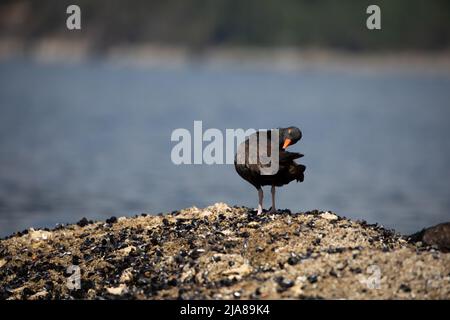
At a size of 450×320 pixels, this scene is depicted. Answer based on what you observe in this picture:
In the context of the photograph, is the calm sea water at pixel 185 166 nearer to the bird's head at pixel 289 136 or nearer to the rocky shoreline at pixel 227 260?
the rocky shoreline at pixel 227 260

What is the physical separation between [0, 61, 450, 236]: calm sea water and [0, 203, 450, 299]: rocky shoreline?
8.92m

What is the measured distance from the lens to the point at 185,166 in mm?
35938

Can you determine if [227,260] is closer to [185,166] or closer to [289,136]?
[289,136]

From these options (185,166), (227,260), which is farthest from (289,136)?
(185,166)

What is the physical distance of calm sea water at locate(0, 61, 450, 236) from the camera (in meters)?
26.4

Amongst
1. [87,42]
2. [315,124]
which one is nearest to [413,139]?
[315,124]

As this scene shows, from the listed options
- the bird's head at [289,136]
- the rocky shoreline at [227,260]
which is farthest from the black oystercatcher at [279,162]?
the rocky shoreline at [227,260]

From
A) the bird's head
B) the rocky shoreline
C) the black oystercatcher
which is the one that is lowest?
the rocky shoreline

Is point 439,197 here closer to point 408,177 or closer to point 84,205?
point 408,177

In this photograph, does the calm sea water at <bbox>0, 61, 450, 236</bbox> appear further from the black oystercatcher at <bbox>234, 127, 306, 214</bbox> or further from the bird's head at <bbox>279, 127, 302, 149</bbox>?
the bird's head at <bbox>279, 127, 302, 149</bbox>

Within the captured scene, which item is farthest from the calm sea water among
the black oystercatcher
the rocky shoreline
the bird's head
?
the bird's head

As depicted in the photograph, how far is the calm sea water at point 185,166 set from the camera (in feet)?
86.5

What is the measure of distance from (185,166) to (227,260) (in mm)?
24868
